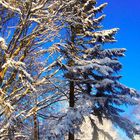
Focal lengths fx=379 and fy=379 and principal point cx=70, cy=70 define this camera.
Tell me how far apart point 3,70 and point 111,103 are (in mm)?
5961

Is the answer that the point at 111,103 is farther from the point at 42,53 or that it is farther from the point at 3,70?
the point at 3,70

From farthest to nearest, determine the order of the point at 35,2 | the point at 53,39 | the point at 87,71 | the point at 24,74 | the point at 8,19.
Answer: the point at 87,71
the point at 53,39
the point at 8,19
the point at 35,2
the point at 24,74

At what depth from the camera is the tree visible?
46.6 ft

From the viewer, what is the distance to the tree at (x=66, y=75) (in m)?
14.2

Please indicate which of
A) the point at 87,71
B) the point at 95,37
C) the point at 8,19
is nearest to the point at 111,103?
the point at 87,71

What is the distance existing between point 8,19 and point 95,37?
17.2 feet

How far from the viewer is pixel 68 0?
14.7 m

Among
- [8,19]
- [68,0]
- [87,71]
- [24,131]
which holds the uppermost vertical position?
[68,0]

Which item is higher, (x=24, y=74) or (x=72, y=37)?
(x=72, y=37)

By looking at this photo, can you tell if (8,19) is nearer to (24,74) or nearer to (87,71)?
(24,74)

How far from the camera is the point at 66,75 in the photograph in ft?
55.4

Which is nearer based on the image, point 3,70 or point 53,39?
point 3,70

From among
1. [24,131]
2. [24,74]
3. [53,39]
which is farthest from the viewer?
[24,131]

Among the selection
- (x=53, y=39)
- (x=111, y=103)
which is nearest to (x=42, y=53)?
(x=53, y=39)
